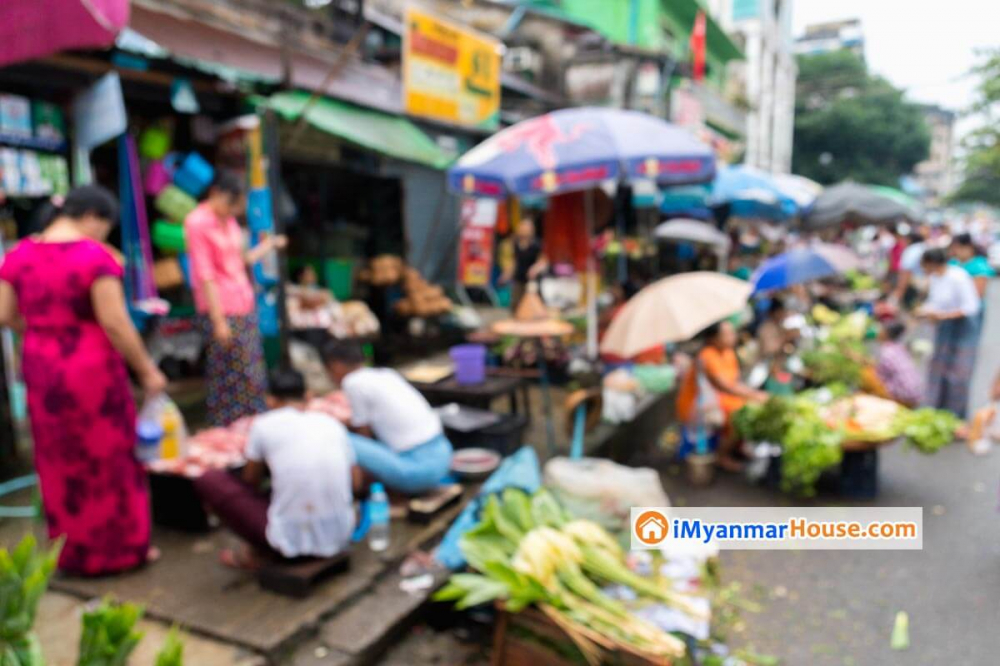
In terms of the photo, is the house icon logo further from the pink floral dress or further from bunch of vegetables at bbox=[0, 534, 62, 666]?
the pink floral dress

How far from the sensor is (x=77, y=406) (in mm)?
3572

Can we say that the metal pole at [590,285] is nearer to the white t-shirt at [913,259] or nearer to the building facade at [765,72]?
the white t-shirt at [913,259]

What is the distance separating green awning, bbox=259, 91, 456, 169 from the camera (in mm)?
6914

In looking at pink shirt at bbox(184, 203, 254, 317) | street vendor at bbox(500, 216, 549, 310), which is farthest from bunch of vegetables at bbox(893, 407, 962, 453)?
pink shirt at bbox(184, 203, 254, 317)

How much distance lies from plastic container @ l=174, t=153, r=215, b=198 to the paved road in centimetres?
489

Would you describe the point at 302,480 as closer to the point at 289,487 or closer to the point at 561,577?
the point at 289,487

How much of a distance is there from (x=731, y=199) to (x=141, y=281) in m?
9.41

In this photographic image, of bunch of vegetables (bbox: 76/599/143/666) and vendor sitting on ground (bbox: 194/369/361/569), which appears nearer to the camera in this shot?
bunch of vegetables (bbox: 76/599/143/666)

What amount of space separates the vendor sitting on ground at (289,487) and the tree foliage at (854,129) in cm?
3818

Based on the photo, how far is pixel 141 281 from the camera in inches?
244

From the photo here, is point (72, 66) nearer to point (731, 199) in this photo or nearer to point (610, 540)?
point (610, 540)

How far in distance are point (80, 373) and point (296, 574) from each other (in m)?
1.43

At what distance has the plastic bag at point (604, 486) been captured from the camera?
3984 millimetres

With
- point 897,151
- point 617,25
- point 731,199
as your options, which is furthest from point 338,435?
point 897,151
